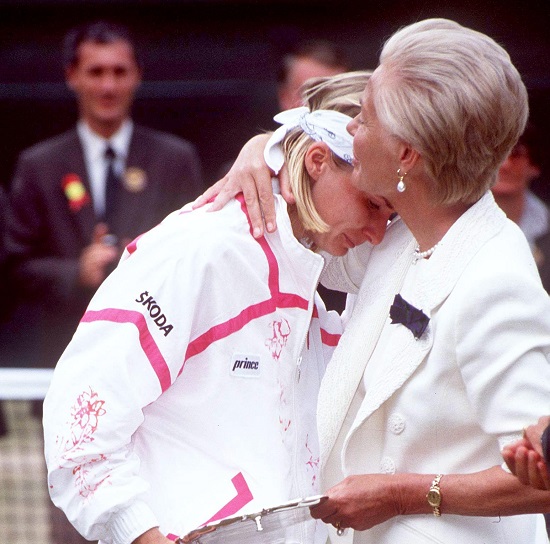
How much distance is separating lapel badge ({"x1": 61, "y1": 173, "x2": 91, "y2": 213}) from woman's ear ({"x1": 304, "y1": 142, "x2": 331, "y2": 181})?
2.64m

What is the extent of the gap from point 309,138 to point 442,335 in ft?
2.12

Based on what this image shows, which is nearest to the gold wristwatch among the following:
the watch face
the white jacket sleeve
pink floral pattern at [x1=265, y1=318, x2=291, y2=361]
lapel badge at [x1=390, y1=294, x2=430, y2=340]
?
the watch face

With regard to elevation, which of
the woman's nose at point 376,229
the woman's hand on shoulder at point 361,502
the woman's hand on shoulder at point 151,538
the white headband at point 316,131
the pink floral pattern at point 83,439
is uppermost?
the white headband at point 316,131

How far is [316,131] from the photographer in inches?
114

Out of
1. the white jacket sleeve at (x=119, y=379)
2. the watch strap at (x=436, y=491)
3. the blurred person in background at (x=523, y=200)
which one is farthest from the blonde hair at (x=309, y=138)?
the blurred person in background at (x=523, y=200)

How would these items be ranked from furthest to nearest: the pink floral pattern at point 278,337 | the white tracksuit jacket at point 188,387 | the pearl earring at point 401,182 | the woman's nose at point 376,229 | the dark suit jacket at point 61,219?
the dark suit jacket at point 61,219, the woman's nose at point 376,229, the pink floral pattern at point 278,337, the pearl earring at point 401,182, the white tracksuit jacket at point 188,387

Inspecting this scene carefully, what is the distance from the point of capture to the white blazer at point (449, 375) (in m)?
2.48

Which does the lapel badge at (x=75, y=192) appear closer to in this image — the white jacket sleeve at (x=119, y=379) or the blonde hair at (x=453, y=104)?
the white jacket sleeve at (x=119, y=379)

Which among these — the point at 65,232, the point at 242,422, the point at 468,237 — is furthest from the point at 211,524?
the point at 65,232

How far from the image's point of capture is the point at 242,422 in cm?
275

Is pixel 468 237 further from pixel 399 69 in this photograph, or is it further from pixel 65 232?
pixel 65 232

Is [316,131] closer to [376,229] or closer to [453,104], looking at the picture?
[376,229]

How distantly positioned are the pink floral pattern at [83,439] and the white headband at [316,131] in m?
0.77

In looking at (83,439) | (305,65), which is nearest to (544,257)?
(305,65)
